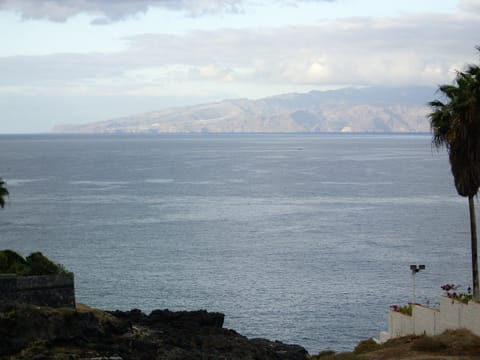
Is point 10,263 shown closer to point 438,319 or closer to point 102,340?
point 102,340

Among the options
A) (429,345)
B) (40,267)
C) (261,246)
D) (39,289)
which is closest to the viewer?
(39,289)

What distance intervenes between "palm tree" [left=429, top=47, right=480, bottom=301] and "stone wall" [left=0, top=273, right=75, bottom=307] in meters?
→ 14.1

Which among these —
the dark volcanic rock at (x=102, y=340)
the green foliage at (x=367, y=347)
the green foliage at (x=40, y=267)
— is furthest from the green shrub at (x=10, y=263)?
the green foliage at (x=367, y=347)

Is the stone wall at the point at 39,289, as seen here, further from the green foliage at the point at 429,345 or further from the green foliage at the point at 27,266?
the green foliage at the point at 429,345

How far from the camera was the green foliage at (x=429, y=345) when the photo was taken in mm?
29642

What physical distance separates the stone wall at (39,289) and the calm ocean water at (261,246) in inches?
891

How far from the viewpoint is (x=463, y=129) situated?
31109 mm

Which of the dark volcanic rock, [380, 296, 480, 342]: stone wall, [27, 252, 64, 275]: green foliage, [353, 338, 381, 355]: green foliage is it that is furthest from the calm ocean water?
[27, 252, 64, 275]: green foliage

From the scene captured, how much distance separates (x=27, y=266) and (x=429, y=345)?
13.9 metres

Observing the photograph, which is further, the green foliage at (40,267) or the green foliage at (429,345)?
the green foliage at (429,345)

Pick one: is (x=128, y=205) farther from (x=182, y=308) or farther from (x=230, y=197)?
(x=182, y=308)

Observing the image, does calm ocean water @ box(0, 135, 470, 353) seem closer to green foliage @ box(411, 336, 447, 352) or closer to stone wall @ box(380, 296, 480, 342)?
A: stone wall @ box(380, 296, 480, 342)

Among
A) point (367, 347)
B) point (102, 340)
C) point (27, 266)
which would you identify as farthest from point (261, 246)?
point (102, 340)

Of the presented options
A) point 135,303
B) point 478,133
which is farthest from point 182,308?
point 478,133
